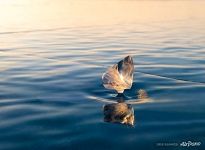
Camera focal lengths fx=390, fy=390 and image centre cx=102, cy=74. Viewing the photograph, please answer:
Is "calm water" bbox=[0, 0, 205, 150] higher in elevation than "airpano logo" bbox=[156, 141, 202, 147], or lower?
higher

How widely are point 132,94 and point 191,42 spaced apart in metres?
11.1

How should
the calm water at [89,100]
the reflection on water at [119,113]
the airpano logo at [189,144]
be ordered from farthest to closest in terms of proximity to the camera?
1. the reflection on water at [119,113]
2. the calm water at [89,100]
3. the airpano logo at [189,144]

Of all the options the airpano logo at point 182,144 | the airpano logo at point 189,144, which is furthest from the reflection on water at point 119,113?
the airpano logo at point 189,144

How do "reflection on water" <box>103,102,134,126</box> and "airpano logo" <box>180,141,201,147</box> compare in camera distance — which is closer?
"airpano logo" <box>180,141,201,147</box>

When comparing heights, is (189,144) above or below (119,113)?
below

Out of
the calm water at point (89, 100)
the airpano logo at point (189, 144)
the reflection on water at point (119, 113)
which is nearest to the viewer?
the airpano logo at point (189, 144)

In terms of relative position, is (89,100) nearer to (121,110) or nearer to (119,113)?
(121,110)

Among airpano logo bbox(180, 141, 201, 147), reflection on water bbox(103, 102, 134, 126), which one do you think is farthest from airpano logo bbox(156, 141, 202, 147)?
reflection on water bbox(103, 102, 134, 126)

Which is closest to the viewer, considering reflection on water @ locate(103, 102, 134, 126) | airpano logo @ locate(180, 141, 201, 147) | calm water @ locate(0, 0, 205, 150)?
airpano logo @ locate(180, 141, 201, 147)

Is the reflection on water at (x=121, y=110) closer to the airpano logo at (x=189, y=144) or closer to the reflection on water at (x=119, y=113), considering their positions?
the reflection on water at (x=119, y=113)

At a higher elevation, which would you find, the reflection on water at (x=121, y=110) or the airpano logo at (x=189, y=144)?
the reflection on water at (x=121, y=110)

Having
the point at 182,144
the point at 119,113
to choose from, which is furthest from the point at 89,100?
the point at 182,144

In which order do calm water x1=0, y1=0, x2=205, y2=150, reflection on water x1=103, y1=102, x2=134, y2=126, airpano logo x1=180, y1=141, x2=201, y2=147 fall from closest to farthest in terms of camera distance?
airpano logo x1=180, y1=141, x2=201, y2=147 < calm water x1=0, y1=0, x2=205, y2=150 < reflection on water x1=103, y1=102, x2=134, y2=126

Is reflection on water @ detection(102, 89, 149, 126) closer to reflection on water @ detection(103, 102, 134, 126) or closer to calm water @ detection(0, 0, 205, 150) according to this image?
reflection on water @ detection(103, 102, 134, 126)
